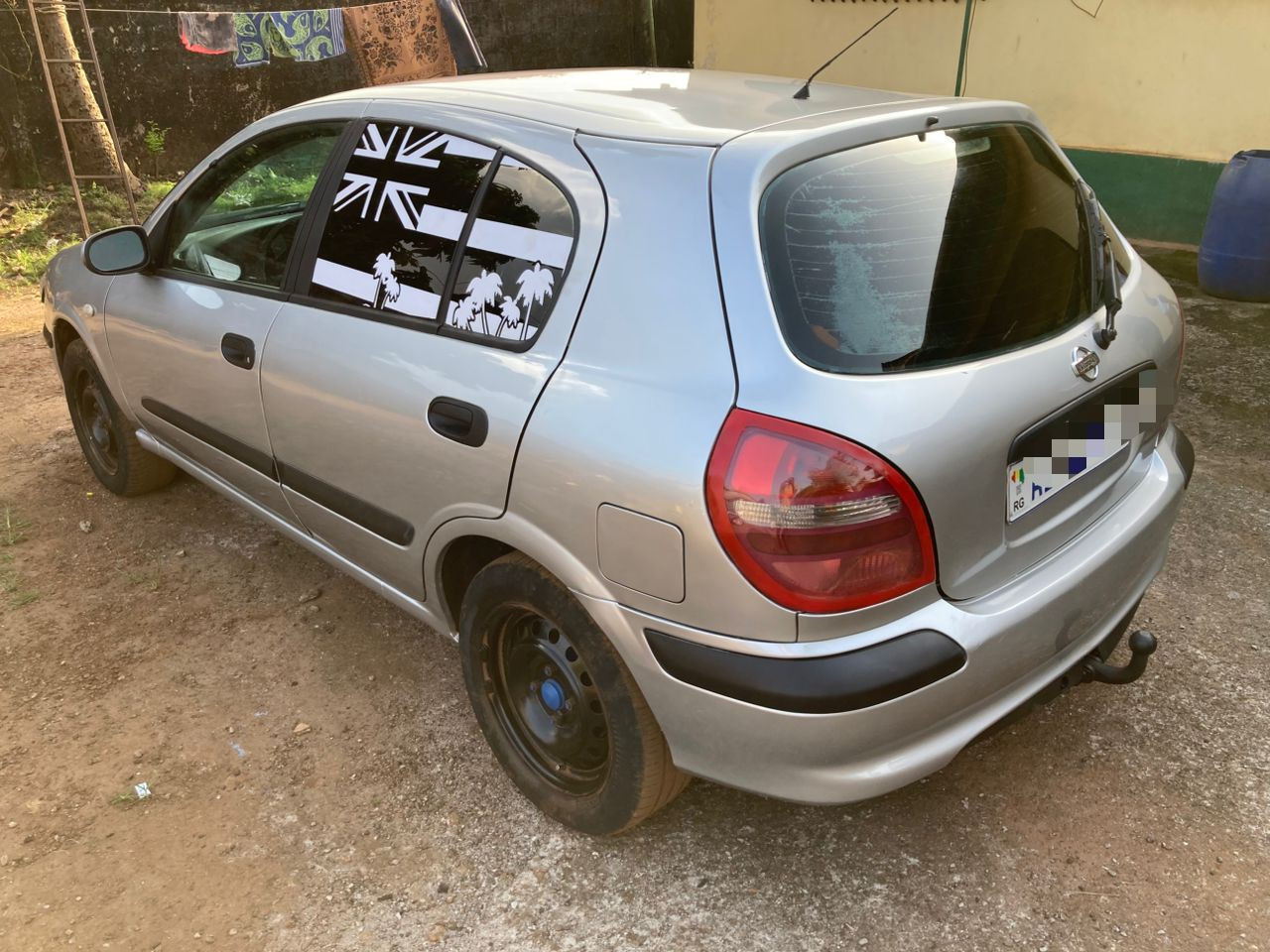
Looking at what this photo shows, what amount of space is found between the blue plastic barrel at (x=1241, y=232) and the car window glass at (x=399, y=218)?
5.51 m

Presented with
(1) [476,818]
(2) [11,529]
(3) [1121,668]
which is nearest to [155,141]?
(2) [11,529]

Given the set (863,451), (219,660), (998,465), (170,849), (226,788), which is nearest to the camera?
(863,451)

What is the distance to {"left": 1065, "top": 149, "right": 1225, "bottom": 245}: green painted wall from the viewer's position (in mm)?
7102

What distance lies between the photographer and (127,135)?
9.27 metres

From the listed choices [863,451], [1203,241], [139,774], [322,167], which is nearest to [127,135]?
[322,167]

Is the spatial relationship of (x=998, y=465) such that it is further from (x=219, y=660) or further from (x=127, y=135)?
(x=127, y=135)

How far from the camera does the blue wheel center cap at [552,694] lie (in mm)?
2346

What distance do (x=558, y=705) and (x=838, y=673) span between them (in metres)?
0.82

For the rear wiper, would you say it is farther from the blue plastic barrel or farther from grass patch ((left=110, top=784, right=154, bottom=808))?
the blue plastic barrel

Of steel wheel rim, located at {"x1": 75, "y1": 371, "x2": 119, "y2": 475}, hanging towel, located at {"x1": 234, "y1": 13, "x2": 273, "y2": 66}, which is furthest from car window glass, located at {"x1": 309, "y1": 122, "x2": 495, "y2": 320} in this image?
hanging towel, located at {"x1": 234, "y1": 13, "x2": 273, "y2": 66}

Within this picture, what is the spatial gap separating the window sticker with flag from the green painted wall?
5.70 meters

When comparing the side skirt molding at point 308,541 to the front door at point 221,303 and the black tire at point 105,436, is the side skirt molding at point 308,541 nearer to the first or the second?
the front door at point 221,303

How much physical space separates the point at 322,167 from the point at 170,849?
1.84 m

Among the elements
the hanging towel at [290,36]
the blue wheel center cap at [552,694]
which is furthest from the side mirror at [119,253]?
the hanging towel at [290,36]
